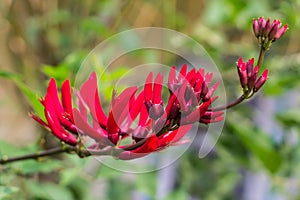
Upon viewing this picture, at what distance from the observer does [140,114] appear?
0.40m

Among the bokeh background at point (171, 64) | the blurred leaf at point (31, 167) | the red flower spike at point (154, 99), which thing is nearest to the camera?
the red flower spike at point (154, 99)

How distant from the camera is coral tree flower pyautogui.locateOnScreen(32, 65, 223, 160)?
39 centimetres

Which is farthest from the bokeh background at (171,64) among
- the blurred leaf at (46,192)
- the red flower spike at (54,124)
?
the red flower spike at (54,124)

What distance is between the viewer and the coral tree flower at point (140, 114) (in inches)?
15.4

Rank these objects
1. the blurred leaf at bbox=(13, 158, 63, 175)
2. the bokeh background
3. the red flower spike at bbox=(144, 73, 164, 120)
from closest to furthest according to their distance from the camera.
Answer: the red flower spike at bbox=(144, 73, 164, 120) → the blurred leaf at bbox=(13, 158, 63, 175) → the bokeh background

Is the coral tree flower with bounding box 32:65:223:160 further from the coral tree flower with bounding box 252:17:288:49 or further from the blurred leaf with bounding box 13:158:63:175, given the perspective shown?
the blurred leaf with bounding box 13:158:63:175

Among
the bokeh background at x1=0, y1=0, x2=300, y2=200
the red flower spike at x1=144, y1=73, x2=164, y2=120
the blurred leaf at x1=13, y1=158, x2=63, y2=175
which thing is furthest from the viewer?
the bokeh background at x1=0, y1=0, x2=300, y2=200

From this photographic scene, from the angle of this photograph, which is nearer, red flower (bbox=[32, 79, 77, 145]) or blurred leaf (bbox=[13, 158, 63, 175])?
red flower (bbox=[32, 79, 77, 145])

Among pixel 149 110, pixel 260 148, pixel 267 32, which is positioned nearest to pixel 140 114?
pixel 149 110

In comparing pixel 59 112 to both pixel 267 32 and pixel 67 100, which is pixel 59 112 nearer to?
pixel 67 100

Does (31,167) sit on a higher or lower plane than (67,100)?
lower

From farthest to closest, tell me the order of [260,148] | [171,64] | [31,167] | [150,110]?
[171,64] → [260,148] → [31,167] → [150,110]

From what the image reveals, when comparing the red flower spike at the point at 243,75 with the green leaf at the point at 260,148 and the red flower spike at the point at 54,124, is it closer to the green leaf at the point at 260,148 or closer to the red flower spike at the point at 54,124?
the red flower spike at the point at 54,124

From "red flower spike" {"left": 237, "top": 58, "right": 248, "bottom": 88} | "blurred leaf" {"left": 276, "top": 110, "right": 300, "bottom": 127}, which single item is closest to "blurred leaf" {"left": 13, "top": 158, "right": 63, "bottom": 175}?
"red flower spike" {"left": 237, "top": 58, "right": 248, "bottom": 88}
